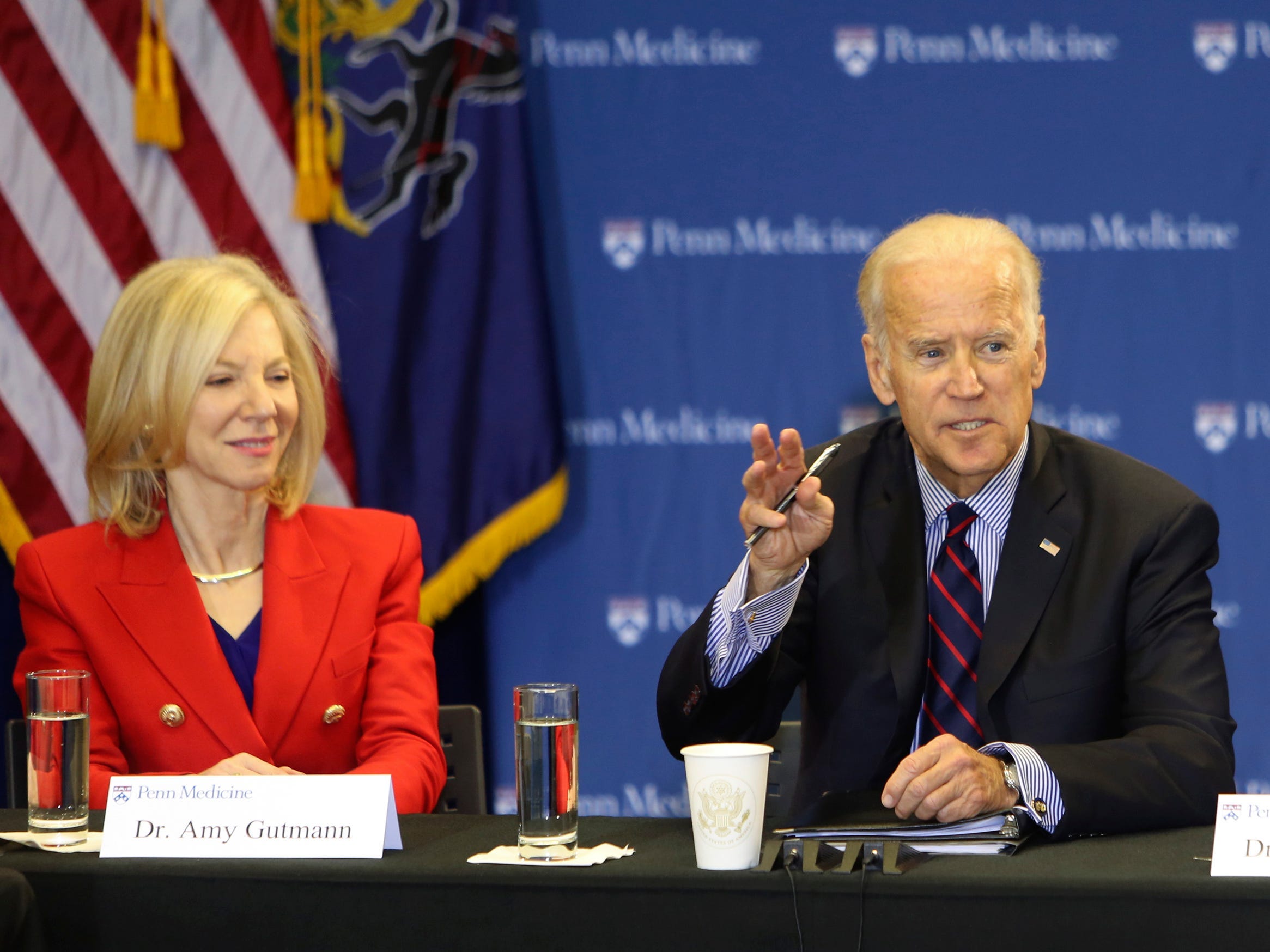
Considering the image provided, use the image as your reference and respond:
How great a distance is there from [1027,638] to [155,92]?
260 centimetres

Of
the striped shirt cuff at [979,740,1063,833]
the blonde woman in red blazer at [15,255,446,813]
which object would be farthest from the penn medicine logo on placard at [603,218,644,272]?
the striped shirt cuff at [979,740,1063,833]

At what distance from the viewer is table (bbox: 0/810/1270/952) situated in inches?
52.4

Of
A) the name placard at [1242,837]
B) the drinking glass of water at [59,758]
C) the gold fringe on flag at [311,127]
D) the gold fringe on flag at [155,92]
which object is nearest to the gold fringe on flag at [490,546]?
the gold fringe on flag at [311,127]

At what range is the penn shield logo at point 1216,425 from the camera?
3.51 meters

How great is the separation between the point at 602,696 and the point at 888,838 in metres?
2.25

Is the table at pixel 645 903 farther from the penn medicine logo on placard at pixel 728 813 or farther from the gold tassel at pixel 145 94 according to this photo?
the gold tassel at pixel 145 94

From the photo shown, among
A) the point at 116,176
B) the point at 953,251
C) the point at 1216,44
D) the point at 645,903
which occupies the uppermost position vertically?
the point at 1216,44

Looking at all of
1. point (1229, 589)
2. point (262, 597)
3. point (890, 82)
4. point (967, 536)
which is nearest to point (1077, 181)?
point (890, 82)

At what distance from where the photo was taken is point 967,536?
223 cm

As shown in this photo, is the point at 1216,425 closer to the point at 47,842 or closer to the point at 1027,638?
the point at 1027,638

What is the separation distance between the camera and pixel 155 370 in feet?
7.91

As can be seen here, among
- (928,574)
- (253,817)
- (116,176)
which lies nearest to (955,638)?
(928,574)

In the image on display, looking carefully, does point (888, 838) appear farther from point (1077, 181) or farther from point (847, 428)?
point (1077, 181)

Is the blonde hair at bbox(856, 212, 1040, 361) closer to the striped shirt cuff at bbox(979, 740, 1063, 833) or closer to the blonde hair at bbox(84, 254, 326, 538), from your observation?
the striped shirt cuff at bbox(979, 740, 1063, 833)
